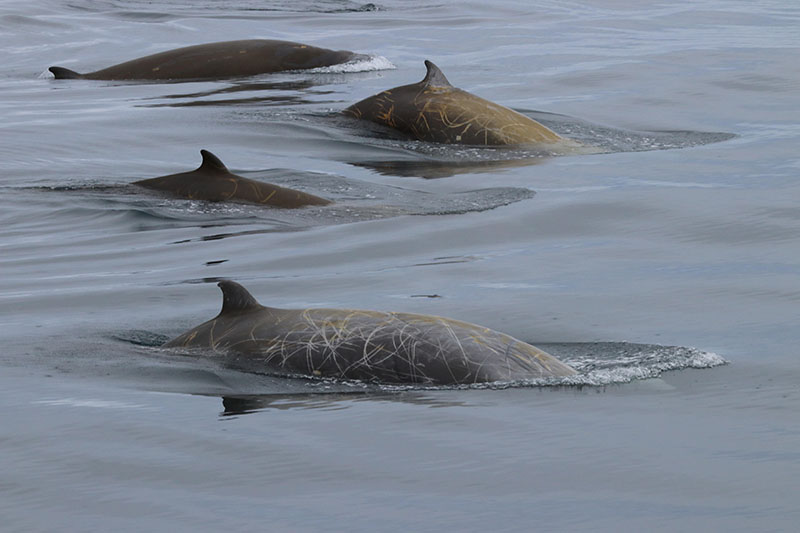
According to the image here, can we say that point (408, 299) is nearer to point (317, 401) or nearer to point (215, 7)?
point (317, 401)

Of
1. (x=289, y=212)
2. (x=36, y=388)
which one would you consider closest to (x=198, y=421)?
(x=36, y=388)

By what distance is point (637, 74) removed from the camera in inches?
930

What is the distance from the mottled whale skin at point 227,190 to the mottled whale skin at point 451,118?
3.93 metres

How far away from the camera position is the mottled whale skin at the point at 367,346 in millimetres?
7637

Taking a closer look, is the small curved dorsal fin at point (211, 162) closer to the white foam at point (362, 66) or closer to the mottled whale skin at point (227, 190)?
the mottled whale skin at point (227, 190)

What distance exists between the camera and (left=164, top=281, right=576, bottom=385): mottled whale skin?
7.64 metres

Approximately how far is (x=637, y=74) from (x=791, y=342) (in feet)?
50.7

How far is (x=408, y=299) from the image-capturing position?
9.58 meters

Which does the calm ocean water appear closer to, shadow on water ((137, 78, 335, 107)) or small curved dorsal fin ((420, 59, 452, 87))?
shadow on water ((137, 78, 335, 107))

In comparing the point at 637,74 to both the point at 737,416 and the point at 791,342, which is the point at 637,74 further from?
the point at 737,416

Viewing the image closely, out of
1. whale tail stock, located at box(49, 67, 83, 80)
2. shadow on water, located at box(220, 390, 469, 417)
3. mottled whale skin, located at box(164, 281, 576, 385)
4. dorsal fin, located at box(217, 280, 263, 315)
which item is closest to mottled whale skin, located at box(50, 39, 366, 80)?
whale tail stock, located at box(49, 67, 83, 80)

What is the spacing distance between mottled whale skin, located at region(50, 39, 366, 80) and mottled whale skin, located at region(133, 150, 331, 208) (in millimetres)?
9117

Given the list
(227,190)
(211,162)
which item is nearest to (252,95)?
(227,190)

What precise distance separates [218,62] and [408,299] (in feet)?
43.7
